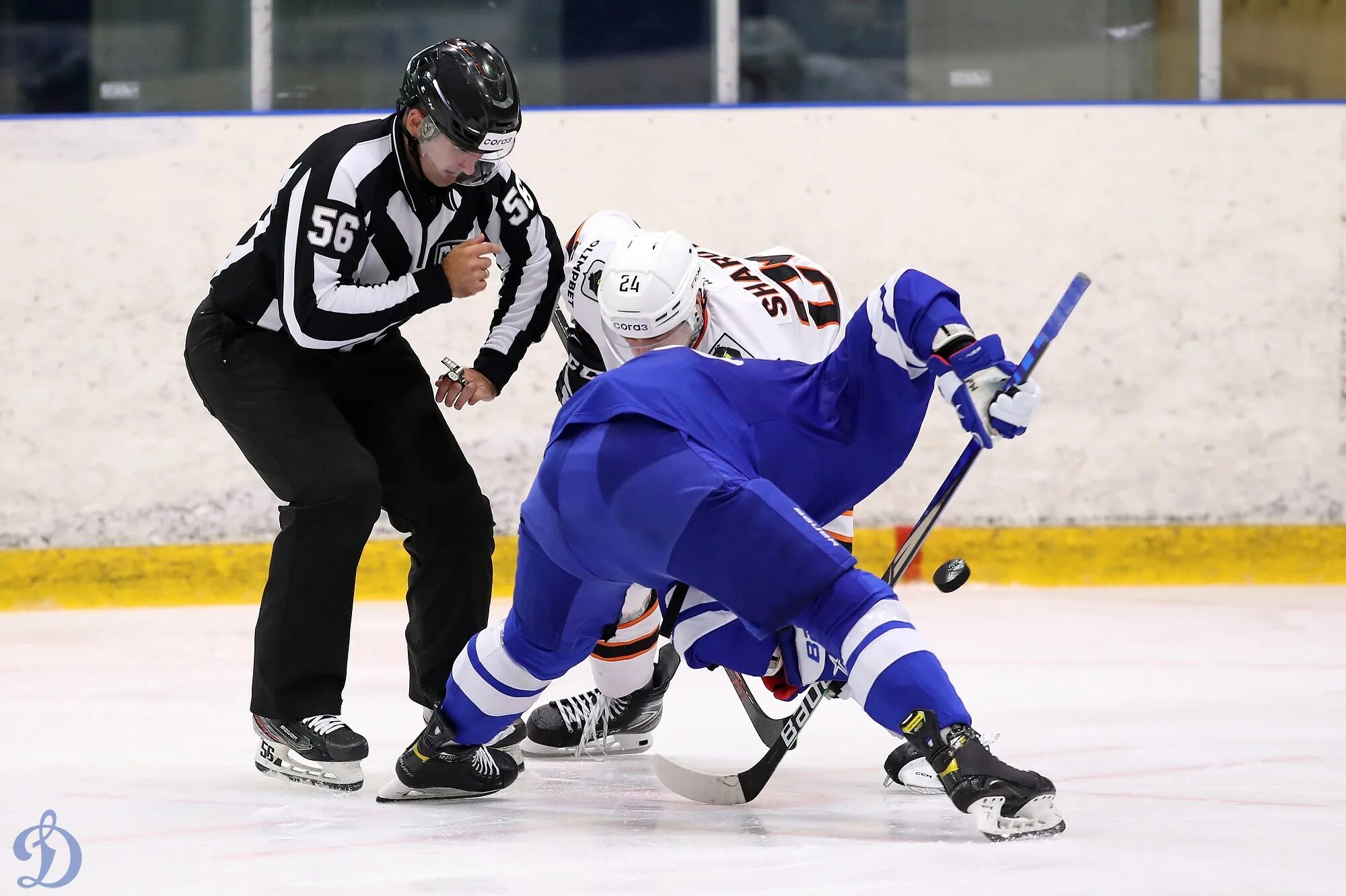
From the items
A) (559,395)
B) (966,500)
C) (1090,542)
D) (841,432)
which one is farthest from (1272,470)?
(841,432)

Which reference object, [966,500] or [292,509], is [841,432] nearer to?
[292,509]

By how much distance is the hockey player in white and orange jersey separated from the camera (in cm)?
283

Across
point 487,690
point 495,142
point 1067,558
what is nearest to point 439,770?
point 487,690

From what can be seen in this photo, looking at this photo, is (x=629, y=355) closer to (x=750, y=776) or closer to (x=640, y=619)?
(x=640, y=619)

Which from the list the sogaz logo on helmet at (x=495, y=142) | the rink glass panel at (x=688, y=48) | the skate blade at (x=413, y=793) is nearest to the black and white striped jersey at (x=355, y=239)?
the sogaz logo on helmet at (x=495, y=142)

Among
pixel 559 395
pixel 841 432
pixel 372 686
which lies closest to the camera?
pixel 841 432

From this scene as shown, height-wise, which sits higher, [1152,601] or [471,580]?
[471,580]

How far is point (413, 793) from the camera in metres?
2.58

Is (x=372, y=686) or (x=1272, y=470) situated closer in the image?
(x=372, y=686)

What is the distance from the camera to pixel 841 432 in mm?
2285

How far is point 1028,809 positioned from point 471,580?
3.85ft

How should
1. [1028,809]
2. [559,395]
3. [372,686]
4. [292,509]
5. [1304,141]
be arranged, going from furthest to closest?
1. [1304,141]
2. [372,686]
3. [559,395]
4. [292,509]
5. [1028,809]

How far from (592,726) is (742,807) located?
0.60 m

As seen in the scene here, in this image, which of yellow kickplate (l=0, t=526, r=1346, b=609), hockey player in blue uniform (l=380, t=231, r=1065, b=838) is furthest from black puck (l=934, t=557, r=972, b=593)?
yellow kickplate (l=0, t=526, r=1346, b=609)
